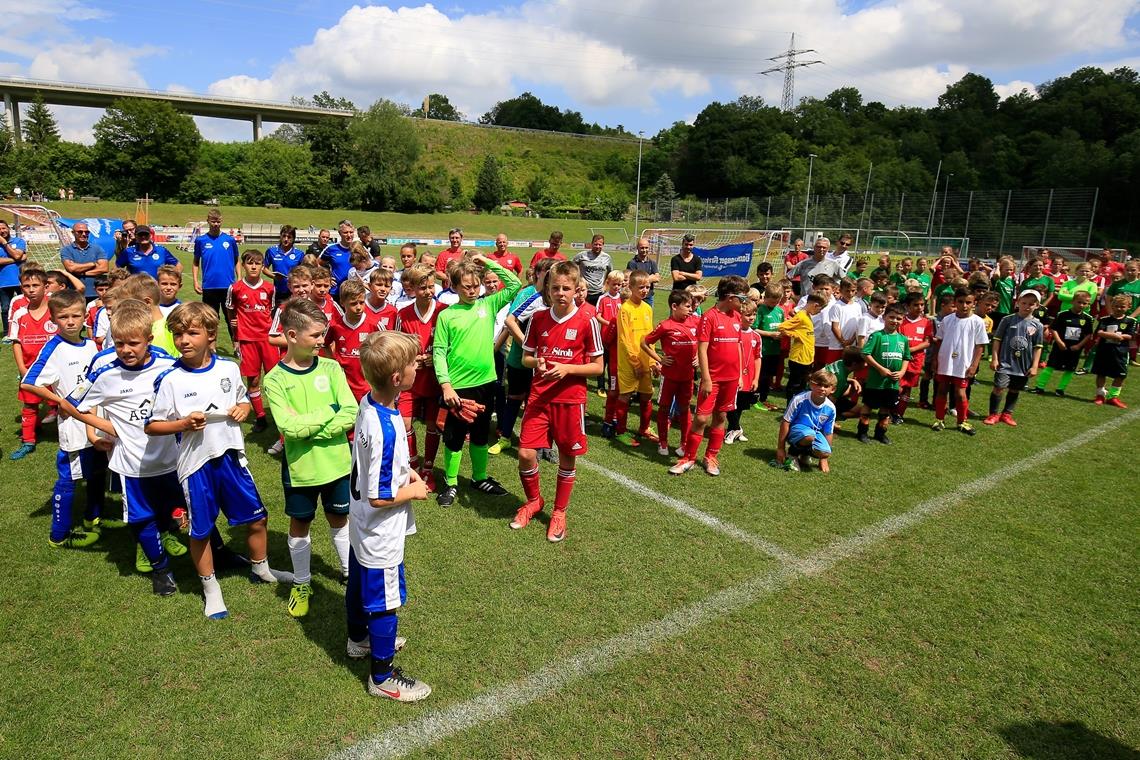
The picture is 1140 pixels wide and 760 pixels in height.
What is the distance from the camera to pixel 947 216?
36656mm

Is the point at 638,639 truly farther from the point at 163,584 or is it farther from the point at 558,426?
the point at 163,584

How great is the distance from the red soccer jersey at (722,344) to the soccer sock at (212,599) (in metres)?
4.61

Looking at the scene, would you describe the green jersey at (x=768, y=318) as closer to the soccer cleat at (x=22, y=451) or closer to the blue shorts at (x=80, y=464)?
the blue shorts at (x=80, y=464)

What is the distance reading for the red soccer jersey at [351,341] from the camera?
580 cm

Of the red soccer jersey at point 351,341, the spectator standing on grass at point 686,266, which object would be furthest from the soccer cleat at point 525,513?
the spectator standing on grass at point 686,266

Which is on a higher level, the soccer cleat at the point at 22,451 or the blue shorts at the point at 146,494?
the blue shorts at the point at 146,494

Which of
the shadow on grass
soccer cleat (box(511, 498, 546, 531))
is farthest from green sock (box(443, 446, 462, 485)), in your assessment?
the shadow on grass

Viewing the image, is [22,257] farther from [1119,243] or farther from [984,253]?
[1119,243]

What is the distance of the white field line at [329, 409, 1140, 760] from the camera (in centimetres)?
308

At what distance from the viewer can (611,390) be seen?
7.77 meters

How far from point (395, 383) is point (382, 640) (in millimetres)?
1305

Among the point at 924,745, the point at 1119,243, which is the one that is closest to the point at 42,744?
the point at 924,745

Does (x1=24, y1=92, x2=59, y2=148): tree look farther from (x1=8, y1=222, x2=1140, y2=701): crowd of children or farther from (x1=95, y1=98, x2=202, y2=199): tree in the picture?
(x1=8, y1=222, x2=1140, y2=701): crowd of children

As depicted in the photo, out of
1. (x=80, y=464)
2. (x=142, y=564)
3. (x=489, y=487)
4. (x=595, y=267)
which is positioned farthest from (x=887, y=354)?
(x=80, y=464)
